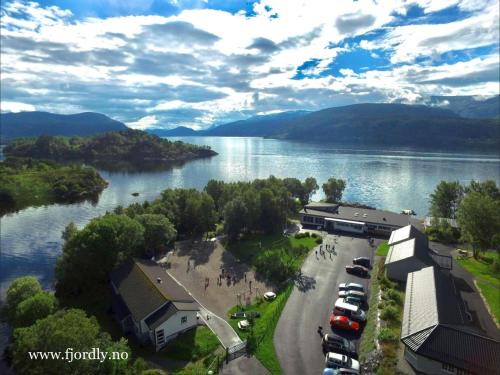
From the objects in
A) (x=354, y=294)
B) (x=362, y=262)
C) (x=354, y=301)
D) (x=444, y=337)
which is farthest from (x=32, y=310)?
(x=362, y=262)

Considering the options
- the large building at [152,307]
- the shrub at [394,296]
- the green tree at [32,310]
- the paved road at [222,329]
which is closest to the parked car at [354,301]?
the shrub at [394,296]

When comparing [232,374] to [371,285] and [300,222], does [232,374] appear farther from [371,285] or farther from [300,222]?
[300,222]

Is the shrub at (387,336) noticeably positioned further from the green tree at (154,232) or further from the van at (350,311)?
the green tree at (154,232)

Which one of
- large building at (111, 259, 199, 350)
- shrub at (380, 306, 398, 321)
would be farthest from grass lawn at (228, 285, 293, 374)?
shrub at (380, 306, 398, 321)

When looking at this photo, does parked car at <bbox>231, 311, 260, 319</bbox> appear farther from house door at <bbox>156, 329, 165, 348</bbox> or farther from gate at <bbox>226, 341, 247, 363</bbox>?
house door at <bbox>156, 329, 165, 348</bbox>

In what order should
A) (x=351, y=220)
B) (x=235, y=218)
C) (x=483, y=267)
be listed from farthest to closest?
1. (x=351, y=220)
2. (x=235, y=218)
3. (x=483, y=267)

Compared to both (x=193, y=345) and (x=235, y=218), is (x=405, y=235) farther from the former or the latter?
(x=193, y=345)
